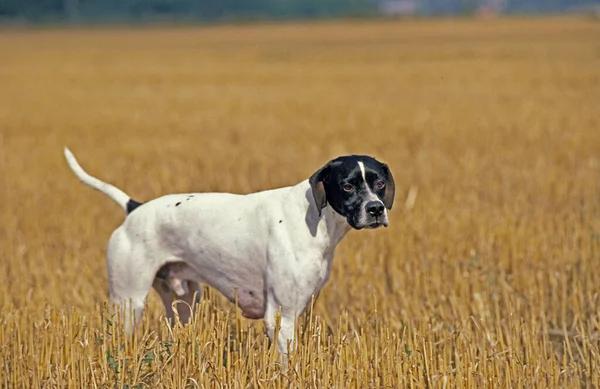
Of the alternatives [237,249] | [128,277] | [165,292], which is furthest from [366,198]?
[165,292]

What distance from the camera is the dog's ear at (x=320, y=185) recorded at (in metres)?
5.32

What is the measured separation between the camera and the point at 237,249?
5.75 metres

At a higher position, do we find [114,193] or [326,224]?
[114,193]

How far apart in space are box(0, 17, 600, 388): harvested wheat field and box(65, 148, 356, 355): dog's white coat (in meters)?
0.21

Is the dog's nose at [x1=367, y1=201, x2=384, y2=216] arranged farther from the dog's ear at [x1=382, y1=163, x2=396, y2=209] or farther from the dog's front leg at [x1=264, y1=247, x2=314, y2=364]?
the dog's front leg at [x1=264, y1=247, x2=314, y2=364]

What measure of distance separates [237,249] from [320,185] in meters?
0.69

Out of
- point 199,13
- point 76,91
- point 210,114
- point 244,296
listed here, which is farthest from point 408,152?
point 199,13

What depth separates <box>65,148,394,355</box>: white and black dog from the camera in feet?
17.4

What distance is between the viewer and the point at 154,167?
47.6 ft

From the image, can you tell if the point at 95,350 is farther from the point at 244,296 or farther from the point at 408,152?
the point at 408,152

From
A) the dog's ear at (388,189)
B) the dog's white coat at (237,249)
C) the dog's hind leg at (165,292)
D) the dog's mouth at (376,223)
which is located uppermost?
the dog's ear at (388,189)

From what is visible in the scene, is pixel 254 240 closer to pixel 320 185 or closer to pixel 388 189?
pixel 320 185

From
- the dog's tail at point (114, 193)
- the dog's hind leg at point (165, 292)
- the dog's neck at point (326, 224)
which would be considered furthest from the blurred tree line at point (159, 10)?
the dog's neck at point (326, 224)

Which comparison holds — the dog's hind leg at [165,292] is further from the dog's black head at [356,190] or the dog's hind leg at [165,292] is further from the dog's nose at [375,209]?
the dog's nose at [375,209]
